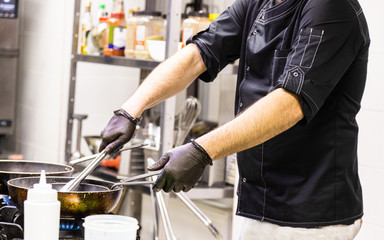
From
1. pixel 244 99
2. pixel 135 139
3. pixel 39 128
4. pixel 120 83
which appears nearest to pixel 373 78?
pixel 244 99

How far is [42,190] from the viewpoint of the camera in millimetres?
1217

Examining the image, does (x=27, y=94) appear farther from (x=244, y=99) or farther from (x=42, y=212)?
(x=42, y=212)

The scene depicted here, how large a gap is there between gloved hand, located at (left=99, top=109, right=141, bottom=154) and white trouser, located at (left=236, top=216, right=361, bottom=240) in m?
0.42

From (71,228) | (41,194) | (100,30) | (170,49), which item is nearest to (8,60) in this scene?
(100,30)

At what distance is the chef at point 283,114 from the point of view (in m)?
1.48

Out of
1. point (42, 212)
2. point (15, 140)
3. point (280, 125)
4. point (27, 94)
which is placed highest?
point (280, 125)

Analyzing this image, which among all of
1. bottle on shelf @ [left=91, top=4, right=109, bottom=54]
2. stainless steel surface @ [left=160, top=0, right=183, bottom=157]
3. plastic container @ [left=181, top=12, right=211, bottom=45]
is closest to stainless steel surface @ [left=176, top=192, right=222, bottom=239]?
stainless steel surface @ [left=160, top=0, right=183, bottom=157]

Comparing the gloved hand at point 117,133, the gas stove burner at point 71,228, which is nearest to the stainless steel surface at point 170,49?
the gloved hand at point 117,133

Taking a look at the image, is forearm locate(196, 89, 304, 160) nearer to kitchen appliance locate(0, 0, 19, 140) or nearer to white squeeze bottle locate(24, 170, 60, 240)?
white squeeze bottle locate(24, 170, 60, 240)

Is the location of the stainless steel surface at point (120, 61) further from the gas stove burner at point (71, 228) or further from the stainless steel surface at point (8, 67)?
the gas stove burner at point (71, 228)

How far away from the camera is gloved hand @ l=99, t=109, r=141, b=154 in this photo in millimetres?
1664

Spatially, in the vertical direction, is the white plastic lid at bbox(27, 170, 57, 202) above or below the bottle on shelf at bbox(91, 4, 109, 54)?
below

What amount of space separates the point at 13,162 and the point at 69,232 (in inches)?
17.5

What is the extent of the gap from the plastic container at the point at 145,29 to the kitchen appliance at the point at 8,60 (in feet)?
3.03
